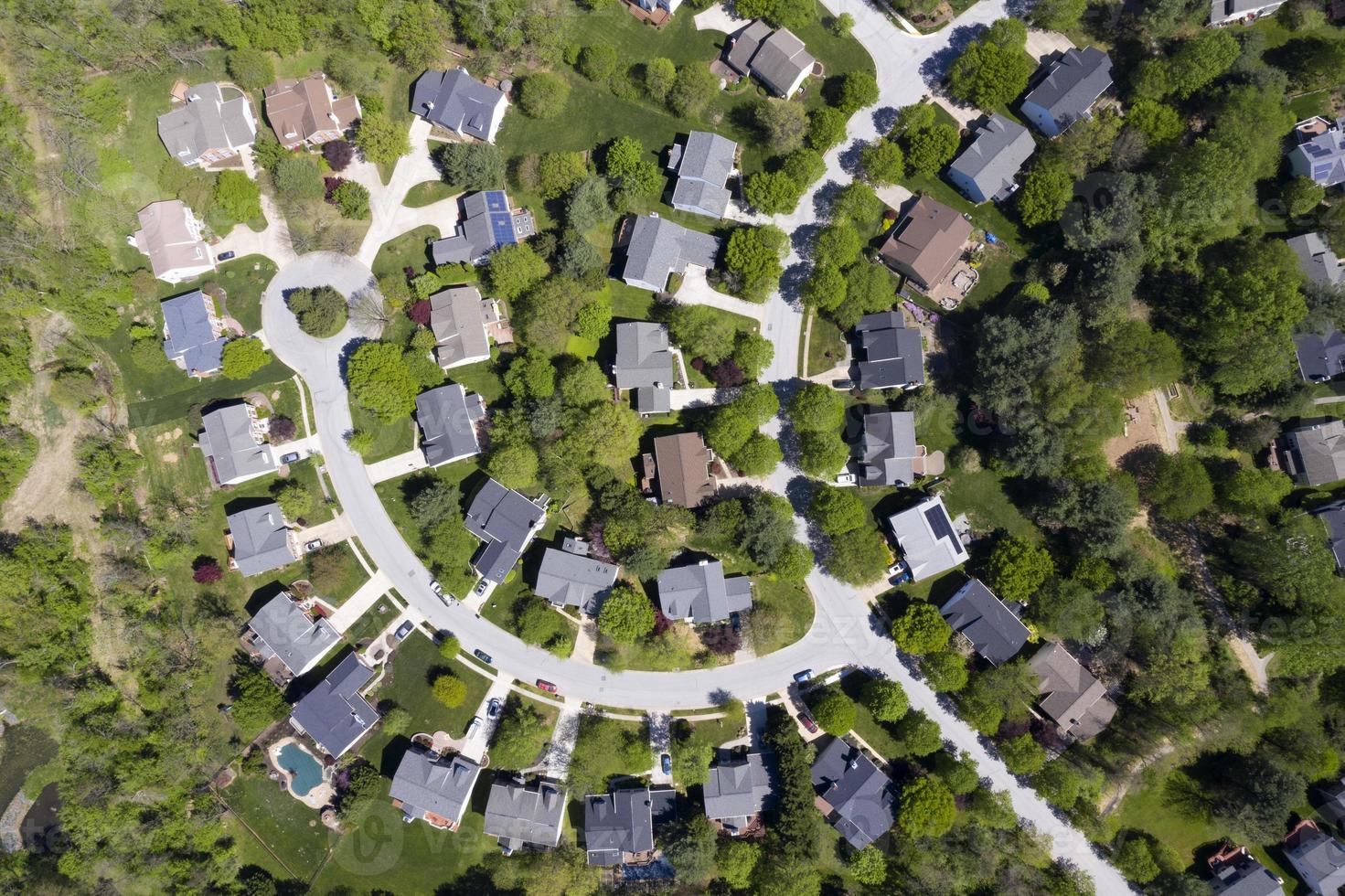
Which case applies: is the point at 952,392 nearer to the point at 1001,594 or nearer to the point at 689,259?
the point at 1001,594

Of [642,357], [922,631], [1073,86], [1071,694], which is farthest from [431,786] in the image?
[1073,86]

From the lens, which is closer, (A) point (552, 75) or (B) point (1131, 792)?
(B) point (1131, 792)

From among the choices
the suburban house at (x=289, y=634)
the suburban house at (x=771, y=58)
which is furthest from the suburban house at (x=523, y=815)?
the suburban house at (x=771, y=58)

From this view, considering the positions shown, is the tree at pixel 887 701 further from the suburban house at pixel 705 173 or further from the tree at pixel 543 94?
the tree at pixel 543 94

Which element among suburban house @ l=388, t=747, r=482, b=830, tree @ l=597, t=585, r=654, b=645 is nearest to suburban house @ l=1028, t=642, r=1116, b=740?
tree @ l=597, t=585, r=654, b=645

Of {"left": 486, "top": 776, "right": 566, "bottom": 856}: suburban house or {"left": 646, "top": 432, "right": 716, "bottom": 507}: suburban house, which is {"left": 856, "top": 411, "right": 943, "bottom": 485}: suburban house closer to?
{"left": 646, "top": 432, "right": 716, "bottom": 507}: suburban house

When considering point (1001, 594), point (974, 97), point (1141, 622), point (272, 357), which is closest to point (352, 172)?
point (272, 357)
